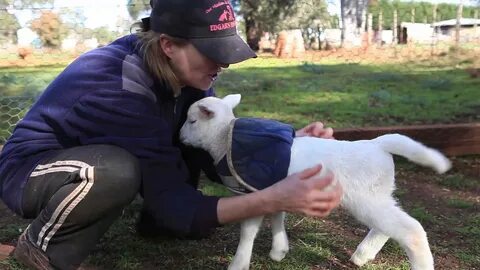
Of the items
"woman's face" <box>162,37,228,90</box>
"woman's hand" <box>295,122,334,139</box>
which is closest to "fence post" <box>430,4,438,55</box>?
"woman's hand" <box>295,122,334,139</box>

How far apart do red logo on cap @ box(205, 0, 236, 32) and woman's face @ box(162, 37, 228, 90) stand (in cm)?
8

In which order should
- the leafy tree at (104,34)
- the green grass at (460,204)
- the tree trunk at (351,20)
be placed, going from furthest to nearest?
the tree trunk at (351,20), the leafy tree at (104,34), the green grass at (460,204)

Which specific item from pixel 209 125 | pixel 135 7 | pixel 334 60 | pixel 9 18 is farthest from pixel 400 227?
pixel 334 60

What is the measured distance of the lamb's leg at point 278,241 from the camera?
1877 mm

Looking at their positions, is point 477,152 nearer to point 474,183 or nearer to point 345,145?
point 474,183

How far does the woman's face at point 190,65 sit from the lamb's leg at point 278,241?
1.75 feet

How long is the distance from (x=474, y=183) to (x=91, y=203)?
6.30ft

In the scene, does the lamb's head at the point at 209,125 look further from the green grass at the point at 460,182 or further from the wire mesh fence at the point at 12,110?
the wire mesh fence at the point at 12,110

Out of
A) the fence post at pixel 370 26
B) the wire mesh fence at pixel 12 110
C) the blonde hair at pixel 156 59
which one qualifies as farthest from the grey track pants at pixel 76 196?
the fence post at pixel 370 26

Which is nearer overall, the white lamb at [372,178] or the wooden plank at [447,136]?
the white lamb at [372,178]

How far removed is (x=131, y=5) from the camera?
3.75 metres

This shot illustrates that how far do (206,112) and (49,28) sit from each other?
2510 millimetres

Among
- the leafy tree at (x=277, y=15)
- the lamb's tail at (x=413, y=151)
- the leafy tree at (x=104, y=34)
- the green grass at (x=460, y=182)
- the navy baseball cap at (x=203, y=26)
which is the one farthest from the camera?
the leafy tree at (x=277, y=15)

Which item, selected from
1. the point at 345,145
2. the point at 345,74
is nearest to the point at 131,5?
the point at 345,145
